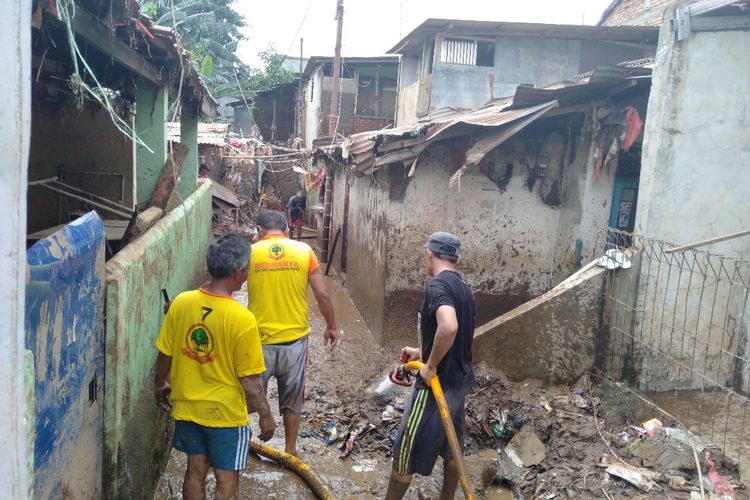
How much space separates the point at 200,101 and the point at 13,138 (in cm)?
919

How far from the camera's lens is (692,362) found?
5465 mm

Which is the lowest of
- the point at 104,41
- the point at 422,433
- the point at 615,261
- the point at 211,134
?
the point at 422,433

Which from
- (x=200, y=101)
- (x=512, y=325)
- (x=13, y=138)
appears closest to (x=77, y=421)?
(x=13, y=138)

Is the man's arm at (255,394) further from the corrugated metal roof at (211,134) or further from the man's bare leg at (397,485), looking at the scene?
the corrugated metal roof at (211,134)

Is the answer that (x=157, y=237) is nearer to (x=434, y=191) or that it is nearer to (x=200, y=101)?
(x=434, y=191)

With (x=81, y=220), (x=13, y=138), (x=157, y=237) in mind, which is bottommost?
(x=157, y=237)

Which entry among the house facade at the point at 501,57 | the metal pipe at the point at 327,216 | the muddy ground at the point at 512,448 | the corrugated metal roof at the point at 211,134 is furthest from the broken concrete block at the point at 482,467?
the corrugated metal roof at the point at 211,134

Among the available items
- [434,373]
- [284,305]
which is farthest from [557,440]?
[284,305]

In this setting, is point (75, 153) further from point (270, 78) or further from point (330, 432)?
point (270, 78)

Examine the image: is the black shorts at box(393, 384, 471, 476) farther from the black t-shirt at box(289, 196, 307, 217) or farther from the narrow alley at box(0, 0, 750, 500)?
the black t-shirt at box(289, 196, 307, 217)

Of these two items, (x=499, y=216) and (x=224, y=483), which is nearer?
(x=224, y=483)

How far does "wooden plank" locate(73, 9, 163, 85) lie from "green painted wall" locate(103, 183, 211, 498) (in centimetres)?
153

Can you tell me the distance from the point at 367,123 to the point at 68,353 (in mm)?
20310

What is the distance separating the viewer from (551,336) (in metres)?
5.68
